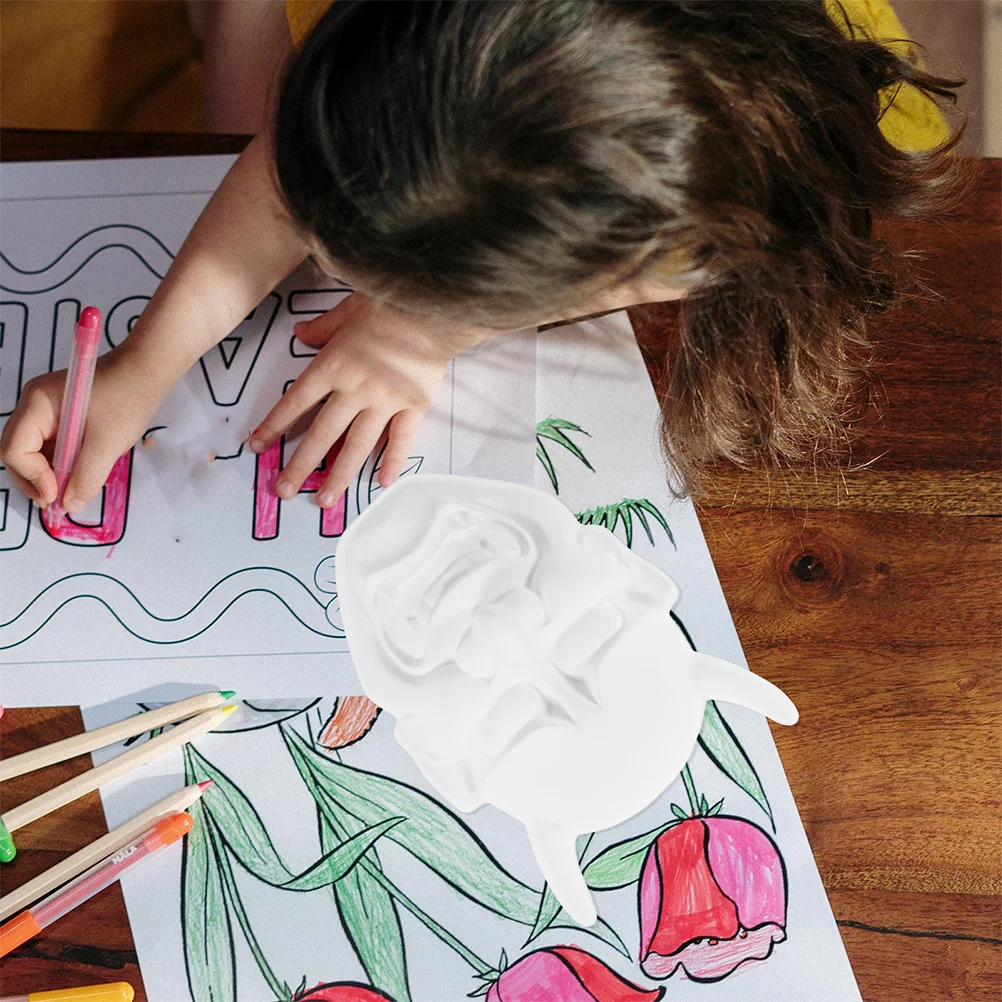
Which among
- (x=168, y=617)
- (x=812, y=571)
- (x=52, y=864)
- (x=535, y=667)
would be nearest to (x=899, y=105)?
(x=812, y=571)

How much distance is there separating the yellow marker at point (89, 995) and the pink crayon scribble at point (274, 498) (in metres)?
0.20

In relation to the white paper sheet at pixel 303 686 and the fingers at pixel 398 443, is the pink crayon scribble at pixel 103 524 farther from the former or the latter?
the fingers at pixel 398 443

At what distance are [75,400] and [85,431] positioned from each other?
32 mm

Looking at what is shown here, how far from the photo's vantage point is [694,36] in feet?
1.22

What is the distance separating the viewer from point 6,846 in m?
0.43

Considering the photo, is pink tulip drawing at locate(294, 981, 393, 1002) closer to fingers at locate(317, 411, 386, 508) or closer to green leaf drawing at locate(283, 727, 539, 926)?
green leaf drawing at locate(283, 727, 539, 926)

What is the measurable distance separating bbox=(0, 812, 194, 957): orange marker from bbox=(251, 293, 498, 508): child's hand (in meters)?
0.16

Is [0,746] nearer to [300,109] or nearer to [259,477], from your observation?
[259,477]

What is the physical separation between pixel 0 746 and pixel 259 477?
0.17 metres

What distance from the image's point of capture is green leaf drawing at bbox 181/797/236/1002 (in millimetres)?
417

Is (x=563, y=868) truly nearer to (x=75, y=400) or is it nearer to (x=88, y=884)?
(x=88, y=884)

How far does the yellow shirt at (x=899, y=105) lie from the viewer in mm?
559

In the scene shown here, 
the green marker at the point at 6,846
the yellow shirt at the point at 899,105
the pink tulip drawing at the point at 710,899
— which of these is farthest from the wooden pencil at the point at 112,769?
the yellow shirt at the point at 899,105

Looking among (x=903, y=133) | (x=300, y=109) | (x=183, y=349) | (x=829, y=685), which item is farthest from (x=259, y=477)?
(x=903, y=133)
